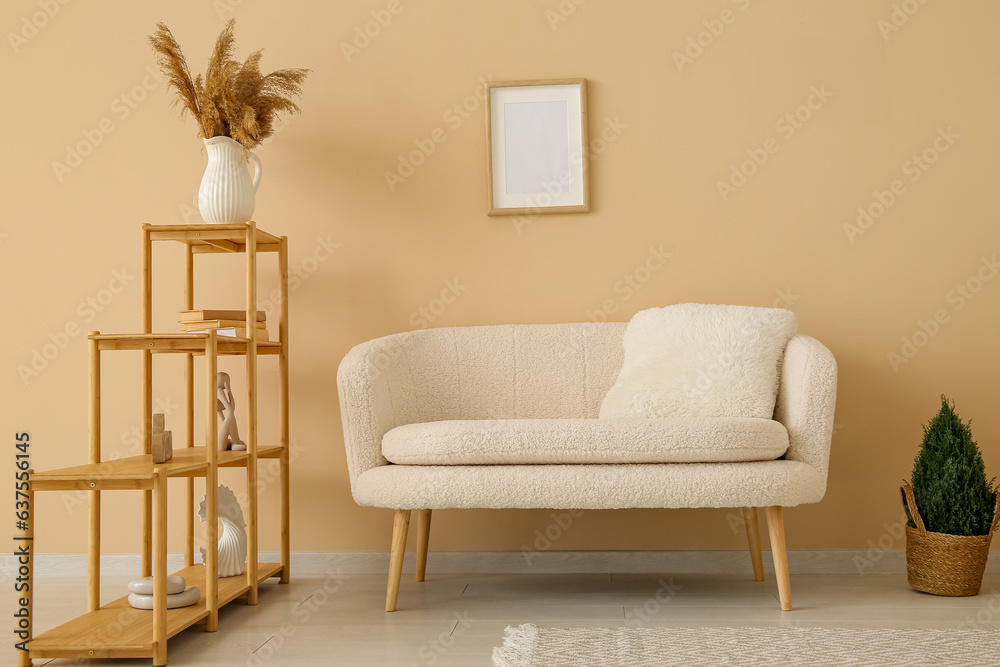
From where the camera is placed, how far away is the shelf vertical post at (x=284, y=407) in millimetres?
2535

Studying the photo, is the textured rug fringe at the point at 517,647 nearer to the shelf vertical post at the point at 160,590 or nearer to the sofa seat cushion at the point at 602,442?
the sofa seat cushion at the point at 602,442

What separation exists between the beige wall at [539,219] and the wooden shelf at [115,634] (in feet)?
2.50

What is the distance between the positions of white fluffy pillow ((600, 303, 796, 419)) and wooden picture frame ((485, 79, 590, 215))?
60cm

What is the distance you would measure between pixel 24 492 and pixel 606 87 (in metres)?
2.13

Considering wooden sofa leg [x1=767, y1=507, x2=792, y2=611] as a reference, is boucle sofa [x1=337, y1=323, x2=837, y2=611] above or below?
above

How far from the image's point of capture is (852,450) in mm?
2684

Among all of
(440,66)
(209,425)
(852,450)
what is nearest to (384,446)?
(209,425)

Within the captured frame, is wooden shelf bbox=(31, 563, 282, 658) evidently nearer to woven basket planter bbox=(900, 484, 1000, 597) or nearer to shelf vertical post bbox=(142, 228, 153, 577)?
shelf vertical post bbox=(142, 228, 153, 577)

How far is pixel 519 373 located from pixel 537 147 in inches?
31.9

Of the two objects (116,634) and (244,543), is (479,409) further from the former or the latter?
(116,634)

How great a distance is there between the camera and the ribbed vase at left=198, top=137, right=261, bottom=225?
2393 millimetres

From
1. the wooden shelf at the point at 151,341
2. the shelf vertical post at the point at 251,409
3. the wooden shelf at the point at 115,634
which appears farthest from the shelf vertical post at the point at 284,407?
the wooden shelf at the point at 151,341

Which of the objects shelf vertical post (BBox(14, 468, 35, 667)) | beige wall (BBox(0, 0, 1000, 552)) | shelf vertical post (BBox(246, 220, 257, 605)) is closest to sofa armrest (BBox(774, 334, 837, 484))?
beige wall (BBox(0, 0, 1000, 552))

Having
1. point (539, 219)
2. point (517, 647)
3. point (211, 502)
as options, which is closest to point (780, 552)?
point (517, 647)
